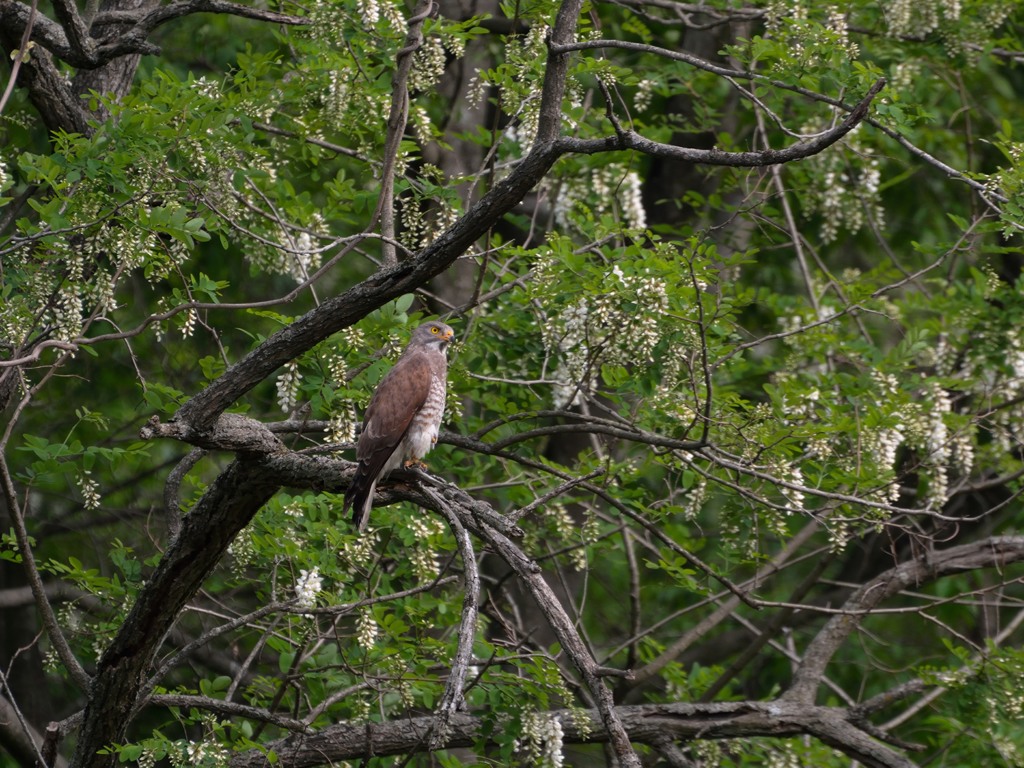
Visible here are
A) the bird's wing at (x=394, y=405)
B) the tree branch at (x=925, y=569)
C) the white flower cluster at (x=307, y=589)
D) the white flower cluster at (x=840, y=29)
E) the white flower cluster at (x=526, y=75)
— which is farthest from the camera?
the tree branch at (x=925, y=569)

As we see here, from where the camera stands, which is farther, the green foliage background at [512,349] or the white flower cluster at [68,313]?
the green foliage background at [512,349]

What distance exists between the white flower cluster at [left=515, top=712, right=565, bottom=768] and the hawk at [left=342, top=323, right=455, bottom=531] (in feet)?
3.76

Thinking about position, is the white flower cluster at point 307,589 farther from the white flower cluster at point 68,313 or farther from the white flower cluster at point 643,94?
the white flower cluster at point 643,94

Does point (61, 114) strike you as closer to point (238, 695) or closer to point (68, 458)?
point (68, 458)

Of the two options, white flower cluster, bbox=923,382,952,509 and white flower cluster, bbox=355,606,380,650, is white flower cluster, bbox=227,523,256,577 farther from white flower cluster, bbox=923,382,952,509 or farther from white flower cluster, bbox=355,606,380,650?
white flower cluster, bbox=923,382,952,509

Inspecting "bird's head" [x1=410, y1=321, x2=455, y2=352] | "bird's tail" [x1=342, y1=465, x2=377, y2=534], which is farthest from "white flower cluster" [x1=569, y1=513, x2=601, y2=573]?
"bird's tail" [x1=342, y1=465, x2=377, y2=534]

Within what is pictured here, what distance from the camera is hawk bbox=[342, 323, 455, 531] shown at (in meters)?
4.90

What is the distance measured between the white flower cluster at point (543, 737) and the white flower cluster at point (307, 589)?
1.07 m

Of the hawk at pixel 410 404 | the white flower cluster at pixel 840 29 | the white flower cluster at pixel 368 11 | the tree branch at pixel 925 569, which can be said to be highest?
the white flower cluster at pixel 840 29

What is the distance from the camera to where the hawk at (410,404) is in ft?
16.1

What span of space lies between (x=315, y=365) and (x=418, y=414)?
24.0 inches

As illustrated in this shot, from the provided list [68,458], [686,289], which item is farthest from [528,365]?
[68,458]

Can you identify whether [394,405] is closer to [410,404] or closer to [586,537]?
[410,404]

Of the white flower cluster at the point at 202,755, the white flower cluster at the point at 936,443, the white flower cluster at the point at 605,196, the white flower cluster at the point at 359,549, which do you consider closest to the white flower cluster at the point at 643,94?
the white flower cluster at the point at 605,196
